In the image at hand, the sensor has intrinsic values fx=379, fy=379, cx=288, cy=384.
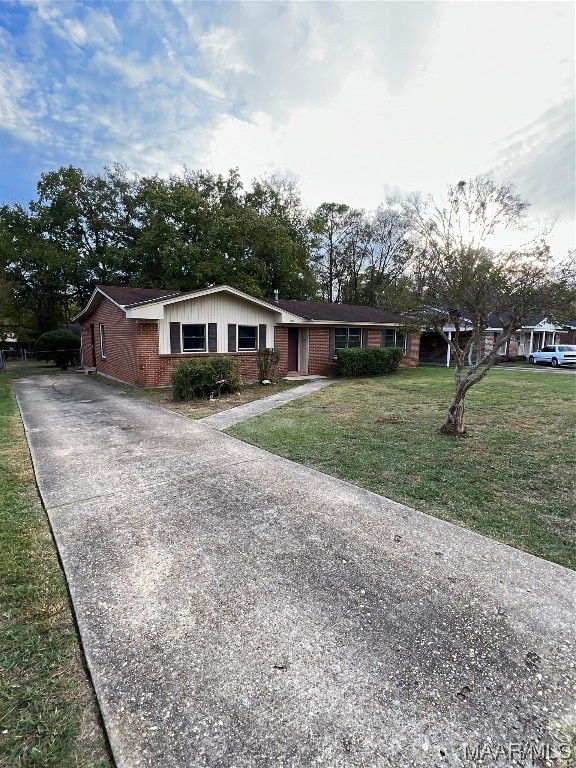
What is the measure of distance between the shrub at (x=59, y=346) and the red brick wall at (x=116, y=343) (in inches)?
160

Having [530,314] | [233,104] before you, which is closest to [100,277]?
[233,104]

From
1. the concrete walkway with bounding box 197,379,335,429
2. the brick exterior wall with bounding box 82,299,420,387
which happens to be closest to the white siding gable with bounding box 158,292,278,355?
the brick exterior wall with bounding box 82,299,420,387

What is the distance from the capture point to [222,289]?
502 inches

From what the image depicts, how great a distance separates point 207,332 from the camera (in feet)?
42.7

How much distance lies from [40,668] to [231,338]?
12.1 meters

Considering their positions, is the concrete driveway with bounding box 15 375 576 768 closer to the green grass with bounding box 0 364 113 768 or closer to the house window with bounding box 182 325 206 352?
the green grass with bounding box 0 364 113 768

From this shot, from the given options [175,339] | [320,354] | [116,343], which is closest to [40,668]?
[175,339]

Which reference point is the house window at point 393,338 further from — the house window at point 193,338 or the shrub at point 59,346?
the shrub at point 59,346

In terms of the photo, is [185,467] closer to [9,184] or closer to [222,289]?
[222,289]

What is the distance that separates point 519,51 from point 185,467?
34.6 ft

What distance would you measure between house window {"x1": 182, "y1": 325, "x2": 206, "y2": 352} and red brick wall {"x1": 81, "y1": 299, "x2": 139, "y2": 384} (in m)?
1.56

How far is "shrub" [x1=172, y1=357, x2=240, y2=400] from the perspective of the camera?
991 centimetres

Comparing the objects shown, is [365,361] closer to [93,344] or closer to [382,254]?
[93,344]

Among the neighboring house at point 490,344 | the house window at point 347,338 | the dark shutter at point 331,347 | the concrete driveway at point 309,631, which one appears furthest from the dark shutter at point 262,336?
the neighboring house at point 490,344
